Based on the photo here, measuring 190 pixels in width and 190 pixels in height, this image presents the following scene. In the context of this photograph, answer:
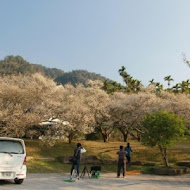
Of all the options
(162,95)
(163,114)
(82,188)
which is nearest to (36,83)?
(163,114)

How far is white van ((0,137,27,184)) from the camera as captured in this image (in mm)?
10594

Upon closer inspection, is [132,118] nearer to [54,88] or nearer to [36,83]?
[54,88]

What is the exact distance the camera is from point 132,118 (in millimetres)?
28516

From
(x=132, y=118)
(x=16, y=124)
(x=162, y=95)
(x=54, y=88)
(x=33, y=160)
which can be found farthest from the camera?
(x=162, y=95)

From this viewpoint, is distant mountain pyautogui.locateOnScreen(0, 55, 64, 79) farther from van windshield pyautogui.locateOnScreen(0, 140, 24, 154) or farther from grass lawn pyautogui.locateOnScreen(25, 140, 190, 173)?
van windshield pyautogui.locateOnScreen(0, 140, 24, 154)

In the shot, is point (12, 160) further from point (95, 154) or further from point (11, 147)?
point (95, 154)

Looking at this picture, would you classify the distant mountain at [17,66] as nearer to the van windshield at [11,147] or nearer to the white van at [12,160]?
the van windshield at [11,147]

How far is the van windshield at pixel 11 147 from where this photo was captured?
11042 mm

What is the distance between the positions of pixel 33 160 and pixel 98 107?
40.9 feet

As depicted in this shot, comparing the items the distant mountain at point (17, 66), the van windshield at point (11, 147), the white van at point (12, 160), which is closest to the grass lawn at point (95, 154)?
the van windshield at point (11, 147)

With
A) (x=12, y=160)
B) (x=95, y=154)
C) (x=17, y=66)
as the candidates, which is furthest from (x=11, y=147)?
(x=17, y=66)

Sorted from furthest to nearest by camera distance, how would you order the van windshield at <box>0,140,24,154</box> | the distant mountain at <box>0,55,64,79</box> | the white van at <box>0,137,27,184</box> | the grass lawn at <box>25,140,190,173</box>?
the distant mountain at <box>0,55,64,79</box>
the grass lawn at <box>25,140,190,173</box>
the van windshield at <box>0,140,24,154</box>
the white van at <box>0,137,27,184</box>

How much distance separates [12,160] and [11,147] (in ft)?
2.11

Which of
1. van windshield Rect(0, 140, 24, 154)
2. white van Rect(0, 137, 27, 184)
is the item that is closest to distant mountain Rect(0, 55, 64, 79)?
van windshield Rect(0, 140, 24, 154)
